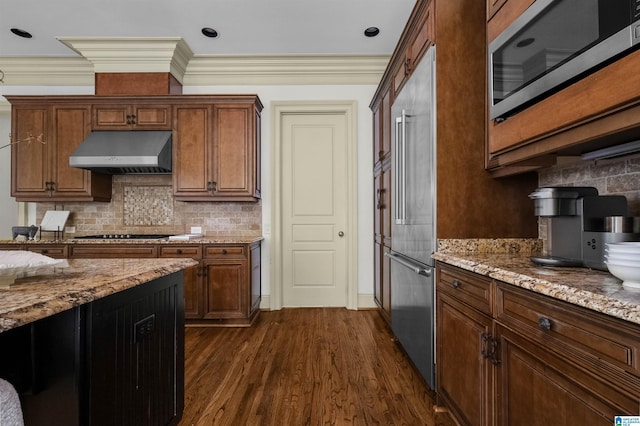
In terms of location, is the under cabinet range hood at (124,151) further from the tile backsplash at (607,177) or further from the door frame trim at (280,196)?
the tile backsplash at (607,177)

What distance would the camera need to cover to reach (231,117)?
143 inches

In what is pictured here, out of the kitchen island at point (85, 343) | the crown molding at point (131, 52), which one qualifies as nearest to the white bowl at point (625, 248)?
the kitchen island at point (85, 343)

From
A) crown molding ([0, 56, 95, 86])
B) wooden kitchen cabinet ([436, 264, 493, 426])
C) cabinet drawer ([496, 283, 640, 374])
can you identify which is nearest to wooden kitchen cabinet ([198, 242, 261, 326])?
wooden kitchen cabinet ([436, 264, 493, 426])

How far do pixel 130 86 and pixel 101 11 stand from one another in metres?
0.79

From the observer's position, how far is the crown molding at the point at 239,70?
395cm

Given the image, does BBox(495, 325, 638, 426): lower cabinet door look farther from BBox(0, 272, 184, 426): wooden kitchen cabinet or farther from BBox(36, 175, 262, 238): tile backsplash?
BBox(36, 175, 262, 238): tile backsplash

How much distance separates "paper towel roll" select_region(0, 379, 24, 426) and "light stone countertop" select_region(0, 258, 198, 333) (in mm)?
160

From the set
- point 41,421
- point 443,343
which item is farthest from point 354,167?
point 41,421

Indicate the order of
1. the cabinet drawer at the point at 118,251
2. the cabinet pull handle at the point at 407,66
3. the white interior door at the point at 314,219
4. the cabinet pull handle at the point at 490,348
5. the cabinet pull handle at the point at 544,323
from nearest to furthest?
the cabinet pull handle at the point at 544,323, the cabinet pull handle at the point at 490,348, the cabinet pull handle at the point at 407,66, the cabinet drawer at the point at 118,251, the white interior door at the point at 314,219

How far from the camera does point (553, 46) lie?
120 centimetres

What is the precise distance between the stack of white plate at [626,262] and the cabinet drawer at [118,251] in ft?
11.4

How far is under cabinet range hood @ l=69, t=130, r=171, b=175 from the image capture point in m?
3.42

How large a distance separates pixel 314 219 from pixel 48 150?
10.1 feet

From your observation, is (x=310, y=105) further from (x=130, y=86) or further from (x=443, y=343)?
(x=443, y=343)
